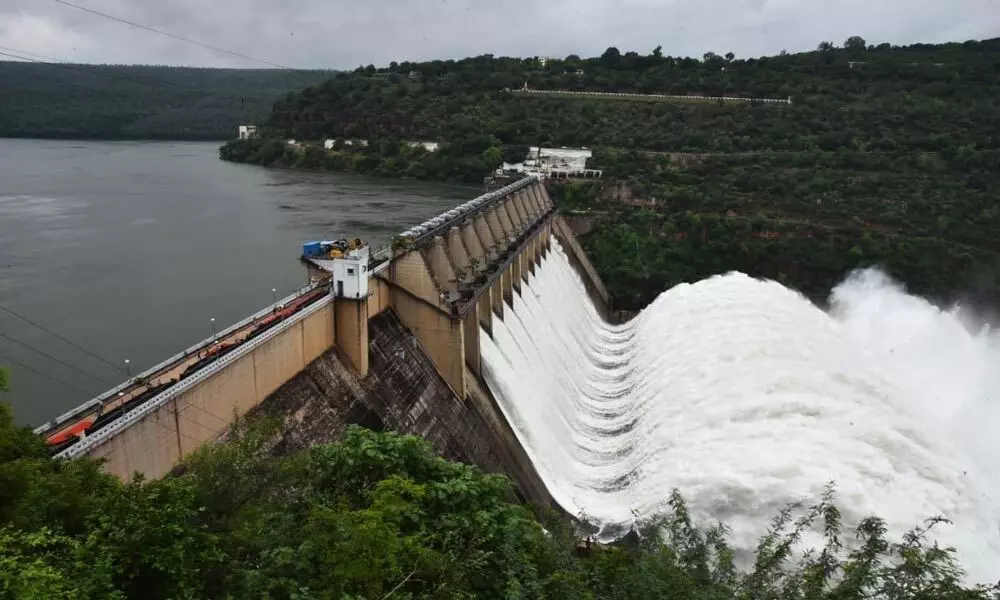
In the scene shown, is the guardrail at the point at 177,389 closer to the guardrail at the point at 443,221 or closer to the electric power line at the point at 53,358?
the guardrail at the point at 443,221

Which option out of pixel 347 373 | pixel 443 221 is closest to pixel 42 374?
pixel 347 373

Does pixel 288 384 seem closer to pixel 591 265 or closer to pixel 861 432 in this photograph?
pixel 861 432

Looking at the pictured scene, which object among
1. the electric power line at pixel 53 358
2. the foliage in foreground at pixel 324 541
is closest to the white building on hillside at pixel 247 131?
the electric power line at pixel 53 358

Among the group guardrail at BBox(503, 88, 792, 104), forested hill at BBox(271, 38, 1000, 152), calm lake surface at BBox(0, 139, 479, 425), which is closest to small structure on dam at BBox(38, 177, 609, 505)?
calm lake surface at BBox(0, 139, 479, 425)

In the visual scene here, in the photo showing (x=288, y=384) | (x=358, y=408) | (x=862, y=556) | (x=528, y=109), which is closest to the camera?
(x=862, y=556)

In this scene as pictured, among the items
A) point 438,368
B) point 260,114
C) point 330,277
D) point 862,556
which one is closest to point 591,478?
point 438,368

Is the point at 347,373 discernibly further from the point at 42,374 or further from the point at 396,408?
the point at 42,374
